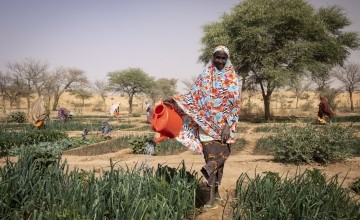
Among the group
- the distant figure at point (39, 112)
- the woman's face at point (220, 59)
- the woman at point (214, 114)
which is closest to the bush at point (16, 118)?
the distant figure at point (39, 112)

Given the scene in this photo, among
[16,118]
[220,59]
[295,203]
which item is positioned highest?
[220,59]

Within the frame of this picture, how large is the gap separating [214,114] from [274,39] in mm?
22057

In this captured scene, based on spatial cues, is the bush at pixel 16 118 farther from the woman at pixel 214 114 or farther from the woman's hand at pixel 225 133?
the woman's hand at pixel 225 133

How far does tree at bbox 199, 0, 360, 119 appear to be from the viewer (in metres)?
Result: 22.3

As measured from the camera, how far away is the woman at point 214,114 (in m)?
3.73

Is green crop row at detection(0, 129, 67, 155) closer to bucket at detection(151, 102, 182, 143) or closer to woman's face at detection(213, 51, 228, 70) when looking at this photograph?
bucket at detection(151, 102, 182, 143)

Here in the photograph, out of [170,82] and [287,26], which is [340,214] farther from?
[170,82]

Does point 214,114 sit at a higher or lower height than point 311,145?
higher

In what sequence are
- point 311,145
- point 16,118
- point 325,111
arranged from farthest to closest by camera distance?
1. point 16,118
2. point 325,111
3. point 311,145

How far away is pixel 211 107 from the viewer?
3.83 meters

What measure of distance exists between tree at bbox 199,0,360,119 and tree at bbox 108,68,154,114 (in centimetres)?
2601

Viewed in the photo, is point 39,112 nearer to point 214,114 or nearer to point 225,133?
point 214,114

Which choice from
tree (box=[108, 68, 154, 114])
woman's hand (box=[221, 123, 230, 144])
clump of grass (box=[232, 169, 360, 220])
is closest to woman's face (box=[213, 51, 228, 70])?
woman's hand (box=[221, 123, 230, 144])

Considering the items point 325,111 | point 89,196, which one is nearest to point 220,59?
point 89,196
